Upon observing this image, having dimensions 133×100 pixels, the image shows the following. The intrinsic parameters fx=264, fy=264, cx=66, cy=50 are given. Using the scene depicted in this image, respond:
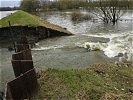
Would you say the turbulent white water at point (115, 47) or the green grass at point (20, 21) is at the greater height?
the green grass at point (20, 21)

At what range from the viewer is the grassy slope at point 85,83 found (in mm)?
10031

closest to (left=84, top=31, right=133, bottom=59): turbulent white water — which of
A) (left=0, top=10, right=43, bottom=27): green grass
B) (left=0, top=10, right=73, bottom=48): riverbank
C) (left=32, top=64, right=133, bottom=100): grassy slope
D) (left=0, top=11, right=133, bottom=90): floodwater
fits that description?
(left=0, top=11, right=133, bottom=90): floodwater

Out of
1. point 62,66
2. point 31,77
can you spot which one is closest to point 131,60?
point 62,66

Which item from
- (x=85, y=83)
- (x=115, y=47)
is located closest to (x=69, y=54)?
(x=115, y=47)

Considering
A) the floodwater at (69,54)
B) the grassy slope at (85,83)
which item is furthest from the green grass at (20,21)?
the grassy slope at (85,83)

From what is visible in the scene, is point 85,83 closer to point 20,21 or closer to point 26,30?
point 26,30

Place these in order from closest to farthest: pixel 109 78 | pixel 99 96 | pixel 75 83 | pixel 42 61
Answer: pixel 99 96 < pixel 75 83 < pixel 109 78 < pixel 42 61

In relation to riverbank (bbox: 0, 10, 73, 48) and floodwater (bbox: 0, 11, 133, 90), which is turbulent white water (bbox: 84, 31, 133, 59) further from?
riverbank (bbox: 0, 10, 73, 48)

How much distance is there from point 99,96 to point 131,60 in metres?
6.79

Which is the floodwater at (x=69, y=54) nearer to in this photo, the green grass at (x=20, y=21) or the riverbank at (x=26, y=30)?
the riverbank at (x=26, y=30)

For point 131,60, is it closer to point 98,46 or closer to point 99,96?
point 98,46

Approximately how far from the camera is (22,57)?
1262 cm

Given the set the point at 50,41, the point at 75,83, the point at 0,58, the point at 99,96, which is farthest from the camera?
the point at 50,41

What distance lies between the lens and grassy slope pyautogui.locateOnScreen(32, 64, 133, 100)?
10.0 m
